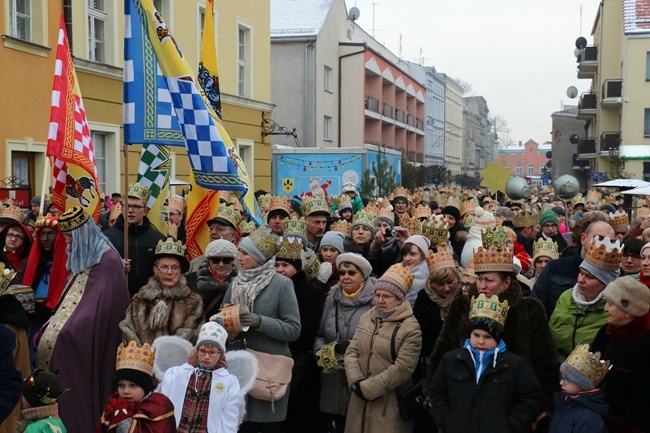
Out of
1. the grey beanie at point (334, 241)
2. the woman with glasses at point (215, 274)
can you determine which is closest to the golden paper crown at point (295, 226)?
the grey beanie at point (334, 241)

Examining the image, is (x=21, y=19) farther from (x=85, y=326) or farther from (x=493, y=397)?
(x=493, y=397)

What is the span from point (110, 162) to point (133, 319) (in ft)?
38.0

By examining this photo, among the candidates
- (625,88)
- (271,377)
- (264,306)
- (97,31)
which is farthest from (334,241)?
(625,88)

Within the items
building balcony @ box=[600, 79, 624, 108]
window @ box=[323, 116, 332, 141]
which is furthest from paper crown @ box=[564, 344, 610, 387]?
building balcony @ box=[600, 79, 624, 108]

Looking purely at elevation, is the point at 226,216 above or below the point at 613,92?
below

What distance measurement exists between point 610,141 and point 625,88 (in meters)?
2.87

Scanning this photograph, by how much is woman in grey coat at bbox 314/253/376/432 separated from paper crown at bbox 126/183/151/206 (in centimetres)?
283

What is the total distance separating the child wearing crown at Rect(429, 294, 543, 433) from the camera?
202 inches

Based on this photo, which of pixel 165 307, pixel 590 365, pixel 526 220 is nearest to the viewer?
pixel 590 365

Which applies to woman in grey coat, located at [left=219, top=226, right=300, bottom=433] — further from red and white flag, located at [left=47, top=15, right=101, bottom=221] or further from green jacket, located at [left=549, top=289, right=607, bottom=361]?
red and white flag, located at [left=47, top=15, right=101, bottom=221]

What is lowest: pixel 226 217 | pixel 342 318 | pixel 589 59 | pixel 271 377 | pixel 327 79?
pixel 271 377

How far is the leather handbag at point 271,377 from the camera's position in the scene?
632 centimetres

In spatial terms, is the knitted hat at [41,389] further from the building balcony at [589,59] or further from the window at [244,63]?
the building balcony at [589,59]

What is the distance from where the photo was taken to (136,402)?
16.8 feet
